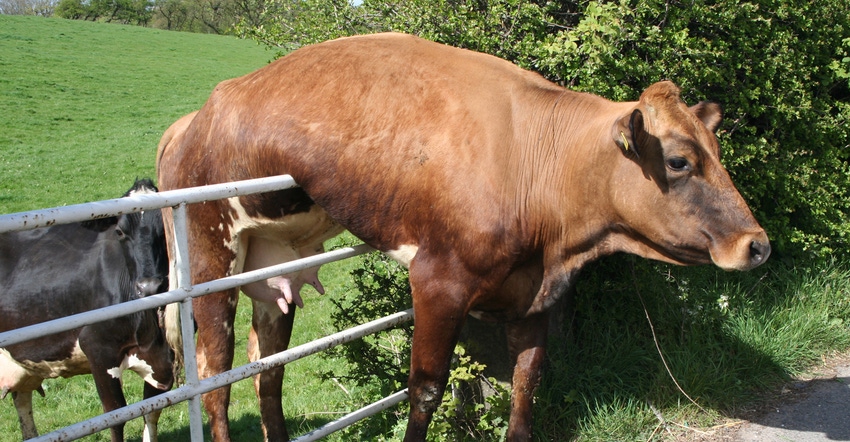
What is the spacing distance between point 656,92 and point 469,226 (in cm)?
104

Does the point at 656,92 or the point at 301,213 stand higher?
the point at 656,92

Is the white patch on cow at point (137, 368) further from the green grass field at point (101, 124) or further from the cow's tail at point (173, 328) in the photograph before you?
the green grass field at point (101, 124)

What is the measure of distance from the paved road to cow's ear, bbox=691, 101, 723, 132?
1.96 metres

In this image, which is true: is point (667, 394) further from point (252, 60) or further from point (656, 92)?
point (252, 60)

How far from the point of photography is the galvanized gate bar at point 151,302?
8.63 feet

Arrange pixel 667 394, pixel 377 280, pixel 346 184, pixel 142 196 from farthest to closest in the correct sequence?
pixel 377 280 → pixel 667 394 → pixel 346 184 → pixel 142 196

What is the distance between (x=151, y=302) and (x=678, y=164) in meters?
2.32

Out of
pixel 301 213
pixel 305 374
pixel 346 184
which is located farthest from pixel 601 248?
pixel 305 374

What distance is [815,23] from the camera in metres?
5.77

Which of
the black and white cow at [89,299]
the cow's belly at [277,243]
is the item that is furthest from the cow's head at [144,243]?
the cow's belly at [277,243]

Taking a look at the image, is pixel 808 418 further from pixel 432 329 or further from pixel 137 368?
pixel 137 368

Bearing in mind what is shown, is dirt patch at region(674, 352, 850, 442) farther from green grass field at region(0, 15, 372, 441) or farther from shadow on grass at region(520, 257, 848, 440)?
green grass field at region(0, 15, 372, 441)

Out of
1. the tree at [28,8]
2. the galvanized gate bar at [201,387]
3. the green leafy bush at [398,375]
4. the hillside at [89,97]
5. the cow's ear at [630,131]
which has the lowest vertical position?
the tree at [28,8]

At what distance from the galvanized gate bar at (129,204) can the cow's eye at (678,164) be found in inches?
69.9
